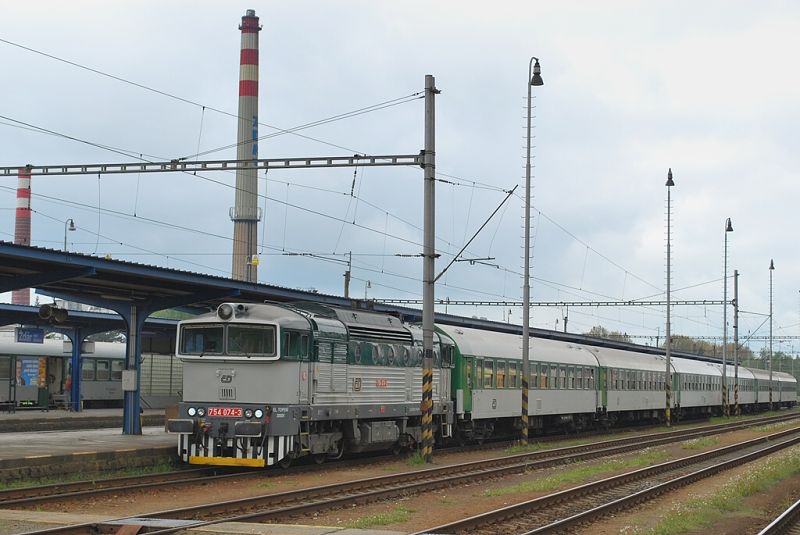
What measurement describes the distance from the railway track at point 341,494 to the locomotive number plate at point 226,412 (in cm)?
334

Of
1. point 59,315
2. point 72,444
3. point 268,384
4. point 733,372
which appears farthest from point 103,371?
point 733,372

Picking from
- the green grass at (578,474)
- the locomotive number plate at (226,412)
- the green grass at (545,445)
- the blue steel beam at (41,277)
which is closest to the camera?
the green grass at (578,474)

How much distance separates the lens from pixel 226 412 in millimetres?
22375

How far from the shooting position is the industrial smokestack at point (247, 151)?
73375 millimetres

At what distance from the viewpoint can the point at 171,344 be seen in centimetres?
5794

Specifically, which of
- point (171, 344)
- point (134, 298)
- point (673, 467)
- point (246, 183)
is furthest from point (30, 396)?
point (673, 467)

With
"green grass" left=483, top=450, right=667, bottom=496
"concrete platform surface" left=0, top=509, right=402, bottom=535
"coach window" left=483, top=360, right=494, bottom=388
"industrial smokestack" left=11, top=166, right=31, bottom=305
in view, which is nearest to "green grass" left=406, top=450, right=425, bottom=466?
"green grass" left=483, top=450, right=667, bottom=496

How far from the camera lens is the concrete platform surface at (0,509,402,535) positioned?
13.7m

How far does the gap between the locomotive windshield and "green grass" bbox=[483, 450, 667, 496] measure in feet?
18.9

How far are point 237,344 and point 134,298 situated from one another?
33.9ft

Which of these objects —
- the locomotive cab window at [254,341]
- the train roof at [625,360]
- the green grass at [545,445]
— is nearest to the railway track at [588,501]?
the green grass at [545,445]

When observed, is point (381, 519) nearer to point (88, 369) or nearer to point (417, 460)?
point (417, 460)

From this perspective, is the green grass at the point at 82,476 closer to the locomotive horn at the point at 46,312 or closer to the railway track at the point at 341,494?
the railway track at the point at 341,494

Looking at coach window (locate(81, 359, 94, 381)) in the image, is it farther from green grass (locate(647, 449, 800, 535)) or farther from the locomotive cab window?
green grass (locate(647, 449, 800, 535))
